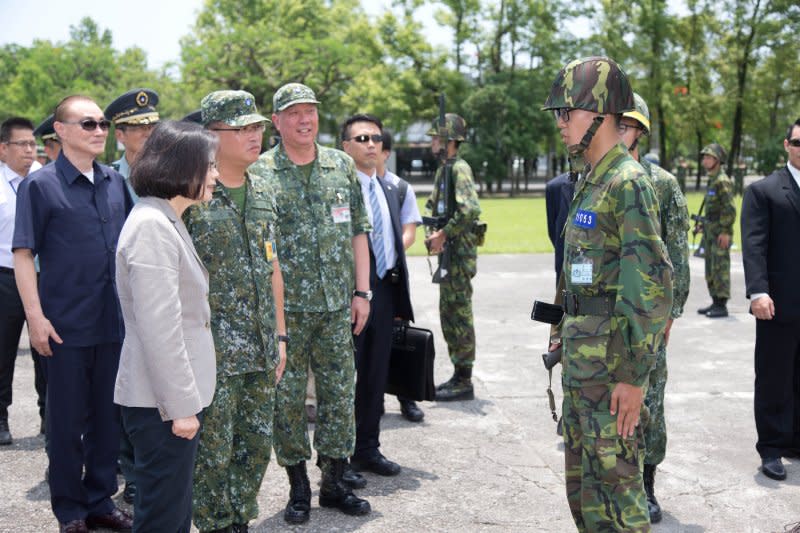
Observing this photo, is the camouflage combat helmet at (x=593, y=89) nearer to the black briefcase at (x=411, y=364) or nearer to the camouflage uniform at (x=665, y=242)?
the camouflage uniform at (x=665, y=242)

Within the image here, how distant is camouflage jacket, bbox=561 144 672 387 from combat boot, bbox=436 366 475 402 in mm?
3508

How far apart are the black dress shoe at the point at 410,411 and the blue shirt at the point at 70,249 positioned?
258cm

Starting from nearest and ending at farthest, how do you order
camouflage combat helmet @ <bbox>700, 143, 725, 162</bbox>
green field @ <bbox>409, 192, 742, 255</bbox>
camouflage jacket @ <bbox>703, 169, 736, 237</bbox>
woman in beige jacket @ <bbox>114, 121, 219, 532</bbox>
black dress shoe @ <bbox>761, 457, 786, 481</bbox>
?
woman in beige jacket @ <bbox>114, 121, 219, 532</bbox> < black dress shoe @ <bbox>761, 457, 786, 481</bbox> < camouflage jacket @ <bbox>703, 169, 736, 237</bbox> < camouflage combat helmet @ <bbox>700, 143, 725, 162</bbox> < green field @ <bbox>409, 192, 742, 255</bbox>

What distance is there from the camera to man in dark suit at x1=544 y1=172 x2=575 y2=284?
206 inches

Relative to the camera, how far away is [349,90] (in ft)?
160

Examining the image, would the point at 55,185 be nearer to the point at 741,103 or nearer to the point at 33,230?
the point at 33,230

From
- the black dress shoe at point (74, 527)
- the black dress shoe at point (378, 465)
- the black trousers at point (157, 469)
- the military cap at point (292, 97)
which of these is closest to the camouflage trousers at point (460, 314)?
the black dress shoe at point (378, 465)

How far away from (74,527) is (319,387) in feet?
4.78

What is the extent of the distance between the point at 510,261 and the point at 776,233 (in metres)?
10.4

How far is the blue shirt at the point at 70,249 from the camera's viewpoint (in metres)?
4.18

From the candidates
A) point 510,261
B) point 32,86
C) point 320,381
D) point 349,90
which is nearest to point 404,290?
point 320,381

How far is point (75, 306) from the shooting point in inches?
165

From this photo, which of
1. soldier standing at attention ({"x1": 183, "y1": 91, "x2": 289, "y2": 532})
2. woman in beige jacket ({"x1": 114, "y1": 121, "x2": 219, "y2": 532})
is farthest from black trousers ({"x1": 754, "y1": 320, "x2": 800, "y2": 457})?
woman in beige jacket ({"x1": 114, "y1": 121, "x2": 219, "y2": 532})

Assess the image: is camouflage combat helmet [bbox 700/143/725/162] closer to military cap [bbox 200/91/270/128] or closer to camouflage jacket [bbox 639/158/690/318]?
camouflage jacket [bbox 639/158/690/318]
